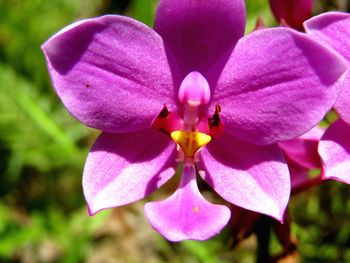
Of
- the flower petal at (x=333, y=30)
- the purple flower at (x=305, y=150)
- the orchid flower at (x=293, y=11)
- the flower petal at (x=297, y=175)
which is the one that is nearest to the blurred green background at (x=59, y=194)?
the flower petal at (x=297, y=175)

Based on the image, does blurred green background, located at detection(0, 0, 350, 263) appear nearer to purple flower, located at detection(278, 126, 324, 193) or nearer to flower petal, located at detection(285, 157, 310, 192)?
flower petal, located at detection(285, 157, 310, 192)

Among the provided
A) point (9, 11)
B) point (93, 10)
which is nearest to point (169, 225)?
point (9, 11)

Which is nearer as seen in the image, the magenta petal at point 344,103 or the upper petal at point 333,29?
the upper petal at point 333,29

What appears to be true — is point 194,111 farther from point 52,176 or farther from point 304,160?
point 52,176

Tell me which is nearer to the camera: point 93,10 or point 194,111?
point 194,111

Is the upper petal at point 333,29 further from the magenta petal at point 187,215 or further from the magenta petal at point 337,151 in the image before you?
the magenta petal at point 187,215

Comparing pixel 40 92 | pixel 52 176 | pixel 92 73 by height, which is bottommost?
pixel 52 176
